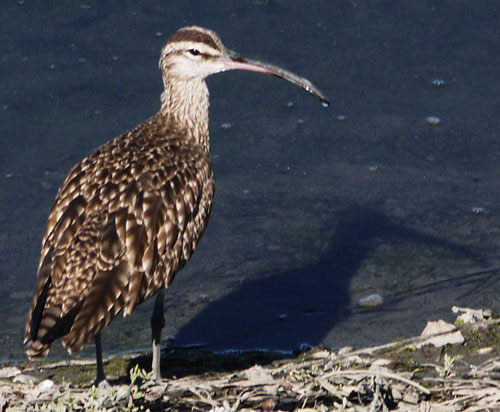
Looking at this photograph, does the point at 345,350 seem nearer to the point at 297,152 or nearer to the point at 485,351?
the point at 485,351

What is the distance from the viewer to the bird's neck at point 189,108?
6.55 metres

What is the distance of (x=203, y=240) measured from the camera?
7.39 metres

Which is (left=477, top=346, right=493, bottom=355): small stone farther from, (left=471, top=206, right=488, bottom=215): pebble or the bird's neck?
the bird's neck

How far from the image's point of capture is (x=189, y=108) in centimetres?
657

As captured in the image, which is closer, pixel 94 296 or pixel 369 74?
pixel 94 296

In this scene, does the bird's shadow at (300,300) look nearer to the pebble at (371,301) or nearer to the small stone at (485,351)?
the pebble at (371,301)

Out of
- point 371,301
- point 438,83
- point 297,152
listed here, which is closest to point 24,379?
point 371,301

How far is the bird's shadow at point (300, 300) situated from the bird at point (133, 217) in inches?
29.2

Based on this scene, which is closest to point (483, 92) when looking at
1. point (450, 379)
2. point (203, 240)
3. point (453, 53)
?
point (453, 53)

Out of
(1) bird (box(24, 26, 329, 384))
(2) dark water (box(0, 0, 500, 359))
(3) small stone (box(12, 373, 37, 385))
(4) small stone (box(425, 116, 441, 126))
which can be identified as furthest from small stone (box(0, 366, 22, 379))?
(4) small stone (box(425, 116, 441, 126))

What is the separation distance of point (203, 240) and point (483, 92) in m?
3.16

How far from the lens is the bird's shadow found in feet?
21.5

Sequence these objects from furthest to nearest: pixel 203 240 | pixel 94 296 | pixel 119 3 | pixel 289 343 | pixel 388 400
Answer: pixel 119 3 → pixel 203 240 → pixel 289 343 → pixel 94 296 → pixel 388 400

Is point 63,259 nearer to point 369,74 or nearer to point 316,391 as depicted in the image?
point 316,391
